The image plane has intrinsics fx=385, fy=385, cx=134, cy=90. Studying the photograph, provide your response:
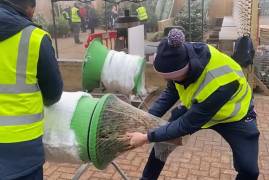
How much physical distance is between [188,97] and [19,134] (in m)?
1.18

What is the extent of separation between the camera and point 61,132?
2.31 meters

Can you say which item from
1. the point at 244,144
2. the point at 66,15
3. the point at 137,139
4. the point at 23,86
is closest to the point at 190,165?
the point at 244,144

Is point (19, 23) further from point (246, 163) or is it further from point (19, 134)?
point (246, 163)

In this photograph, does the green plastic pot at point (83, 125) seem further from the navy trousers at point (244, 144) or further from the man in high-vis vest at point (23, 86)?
the navy trousers at point (244, 144)

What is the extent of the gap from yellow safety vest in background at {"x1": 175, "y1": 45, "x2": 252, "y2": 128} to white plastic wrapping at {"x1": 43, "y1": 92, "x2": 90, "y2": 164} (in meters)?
0.79

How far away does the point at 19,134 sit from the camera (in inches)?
84.8

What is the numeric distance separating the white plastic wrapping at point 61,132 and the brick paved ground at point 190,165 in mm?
1658

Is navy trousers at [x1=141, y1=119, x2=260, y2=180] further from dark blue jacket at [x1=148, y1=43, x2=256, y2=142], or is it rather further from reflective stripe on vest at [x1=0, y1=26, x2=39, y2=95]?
reflective stripe on vest at [x1=0, y1=26, x2=39, y2=95]

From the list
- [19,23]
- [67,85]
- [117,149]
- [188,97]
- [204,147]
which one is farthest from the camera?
[67,85]

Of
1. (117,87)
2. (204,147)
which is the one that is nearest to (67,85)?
(117,87)

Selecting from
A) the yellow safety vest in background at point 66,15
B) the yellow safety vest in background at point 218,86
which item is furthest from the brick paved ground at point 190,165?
the yellow safety vest in background at point 66,15

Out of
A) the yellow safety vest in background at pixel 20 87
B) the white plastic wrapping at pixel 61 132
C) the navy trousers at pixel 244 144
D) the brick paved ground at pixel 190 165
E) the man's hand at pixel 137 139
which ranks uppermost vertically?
the yellow safety vest in background at pixel 20 87

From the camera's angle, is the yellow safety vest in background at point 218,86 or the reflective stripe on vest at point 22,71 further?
→ the yellow safety vest in background at point 218,86

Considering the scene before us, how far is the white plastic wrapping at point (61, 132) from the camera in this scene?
2.30 metres
